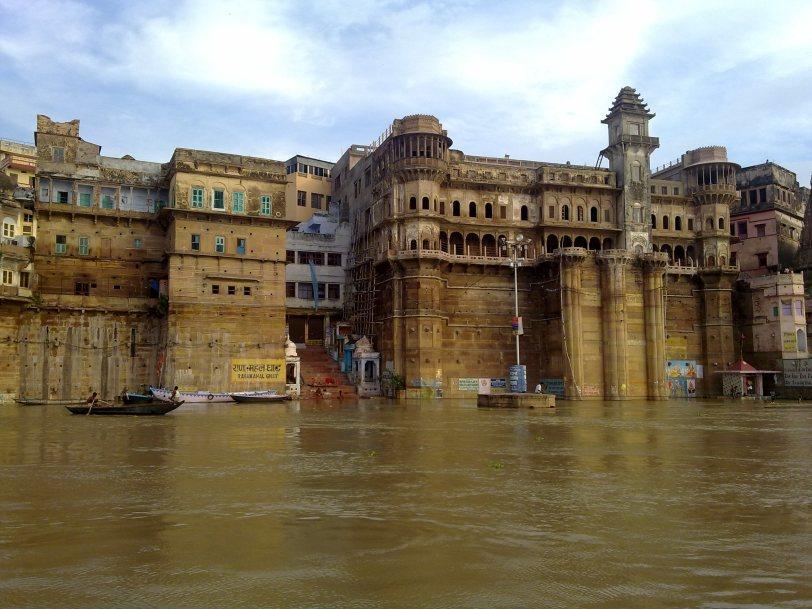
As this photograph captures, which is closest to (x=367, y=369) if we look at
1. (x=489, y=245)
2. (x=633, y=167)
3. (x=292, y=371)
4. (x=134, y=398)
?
(x=292, y=371)

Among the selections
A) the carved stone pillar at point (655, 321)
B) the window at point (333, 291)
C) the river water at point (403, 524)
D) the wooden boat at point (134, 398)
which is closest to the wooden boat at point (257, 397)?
the wooden boat at point (134, 398)

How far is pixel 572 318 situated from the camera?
2327 inches

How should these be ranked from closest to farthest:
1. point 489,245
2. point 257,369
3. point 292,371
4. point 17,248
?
point 17,248
point 257,369
point 292,371
point 489,245

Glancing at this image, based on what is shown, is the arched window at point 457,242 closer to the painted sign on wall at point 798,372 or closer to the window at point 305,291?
the window at point 305,291

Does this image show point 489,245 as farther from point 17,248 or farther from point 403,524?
point 403,524

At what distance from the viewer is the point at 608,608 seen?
7.11 m

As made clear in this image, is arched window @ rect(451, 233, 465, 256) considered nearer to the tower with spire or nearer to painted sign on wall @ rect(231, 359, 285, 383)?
the tower with spire

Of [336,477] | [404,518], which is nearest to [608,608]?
[404,518]

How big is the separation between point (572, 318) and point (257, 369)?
24944 mm

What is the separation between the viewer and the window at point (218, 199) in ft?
174

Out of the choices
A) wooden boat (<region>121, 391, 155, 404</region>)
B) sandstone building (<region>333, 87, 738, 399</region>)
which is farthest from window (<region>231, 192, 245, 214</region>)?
wooden boat (<region>121, 391, 155, 404</region>)

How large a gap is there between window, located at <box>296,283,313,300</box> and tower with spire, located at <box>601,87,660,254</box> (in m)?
28.3

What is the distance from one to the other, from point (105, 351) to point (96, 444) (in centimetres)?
3079

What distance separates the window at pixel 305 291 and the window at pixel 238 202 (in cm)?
1468
